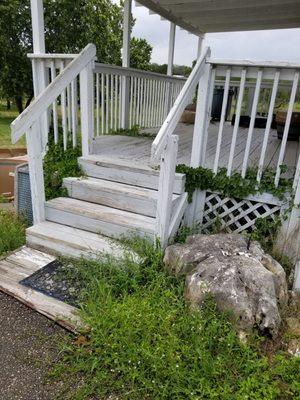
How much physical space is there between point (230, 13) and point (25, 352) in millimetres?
6200

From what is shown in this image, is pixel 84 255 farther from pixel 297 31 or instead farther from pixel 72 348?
pixel 297 31

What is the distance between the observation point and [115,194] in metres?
3.26

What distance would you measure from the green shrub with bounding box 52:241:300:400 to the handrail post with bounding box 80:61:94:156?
1.90 metres

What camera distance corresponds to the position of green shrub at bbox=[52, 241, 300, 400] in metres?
1.77

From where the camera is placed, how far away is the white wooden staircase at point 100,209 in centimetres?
294

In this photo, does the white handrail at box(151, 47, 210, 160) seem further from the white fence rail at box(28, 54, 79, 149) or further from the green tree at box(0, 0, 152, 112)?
the green tree at box(0, 0, 152, 112)

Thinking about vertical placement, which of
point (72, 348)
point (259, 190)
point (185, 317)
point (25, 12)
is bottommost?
point (72, 348)

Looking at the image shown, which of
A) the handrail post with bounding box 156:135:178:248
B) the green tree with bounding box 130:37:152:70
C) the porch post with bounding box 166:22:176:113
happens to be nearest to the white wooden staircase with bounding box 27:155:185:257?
the handrail post with bounding box 156:135:178:248

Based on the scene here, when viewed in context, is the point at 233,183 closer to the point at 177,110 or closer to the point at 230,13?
the point at 177,110

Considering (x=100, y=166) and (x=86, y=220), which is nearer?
(x=86, y=220)

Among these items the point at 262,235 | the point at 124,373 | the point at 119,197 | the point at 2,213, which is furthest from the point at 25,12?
the point at 124,373

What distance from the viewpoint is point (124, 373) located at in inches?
73.7

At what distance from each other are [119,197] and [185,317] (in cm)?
148

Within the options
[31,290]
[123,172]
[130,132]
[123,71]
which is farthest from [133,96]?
[31,290]
